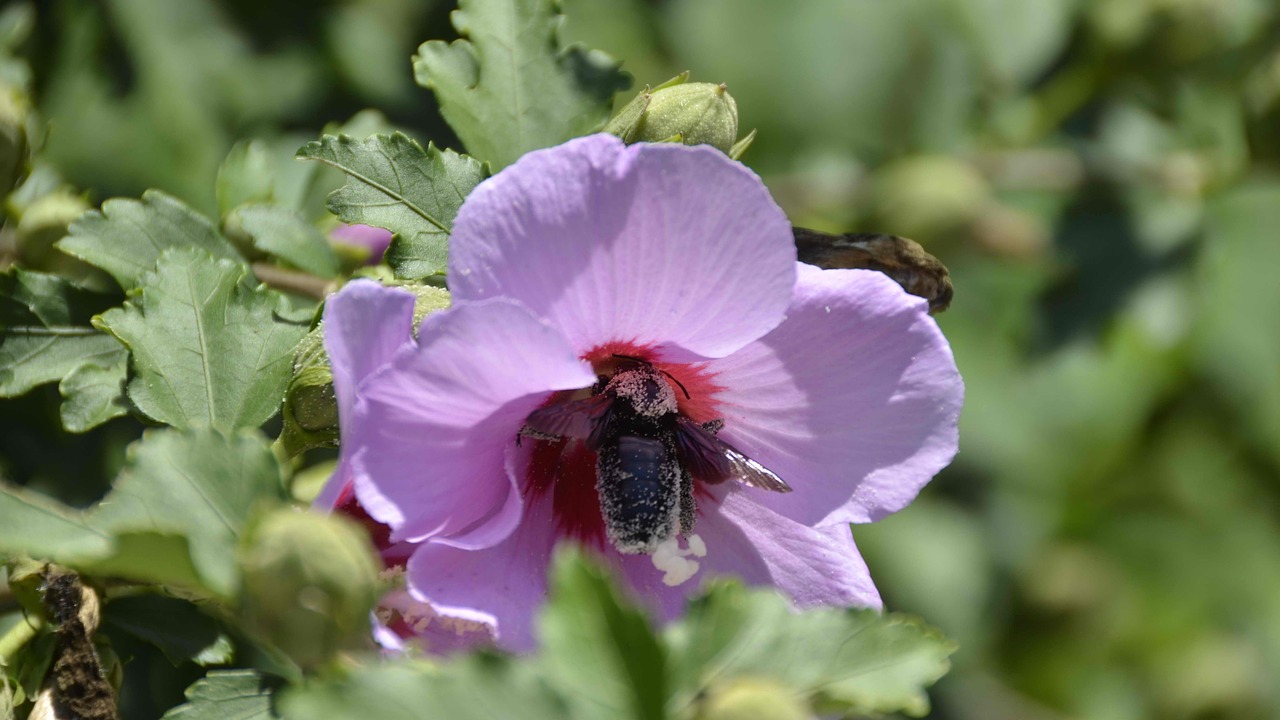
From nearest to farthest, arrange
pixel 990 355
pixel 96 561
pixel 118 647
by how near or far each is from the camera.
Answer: pixel 96 561 < pixel 118 647 < pixel 990 355

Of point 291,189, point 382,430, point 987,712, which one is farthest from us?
point 987,712

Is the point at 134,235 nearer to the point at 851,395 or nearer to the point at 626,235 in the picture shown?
the point at 626,235

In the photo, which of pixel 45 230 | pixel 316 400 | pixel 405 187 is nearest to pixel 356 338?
pixel 316 400

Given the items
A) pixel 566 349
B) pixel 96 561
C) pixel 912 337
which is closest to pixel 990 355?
pixel 912 337

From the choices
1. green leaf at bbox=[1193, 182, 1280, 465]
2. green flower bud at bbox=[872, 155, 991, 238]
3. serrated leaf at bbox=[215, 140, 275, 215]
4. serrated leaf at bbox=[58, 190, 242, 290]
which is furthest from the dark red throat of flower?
green leaf at bbox=[1193, 182, 1280, 465]

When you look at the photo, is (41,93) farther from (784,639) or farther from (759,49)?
(784,639)

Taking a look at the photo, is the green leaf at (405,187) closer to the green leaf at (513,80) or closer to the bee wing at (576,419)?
the green leaf at (513,80)

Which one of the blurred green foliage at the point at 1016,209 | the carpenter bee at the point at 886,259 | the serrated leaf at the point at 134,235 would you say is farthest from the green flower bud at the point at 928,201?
the serrated leaf at the point at 134,235

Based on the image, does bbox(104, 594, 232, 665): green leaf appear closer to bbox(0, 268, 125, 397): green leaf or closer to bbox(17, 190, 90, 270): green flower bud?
bbox(0, 268, 125, 397): green leaf

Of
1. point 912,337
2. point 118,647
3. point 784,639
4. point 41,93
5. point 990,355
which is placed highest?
point 912,337
